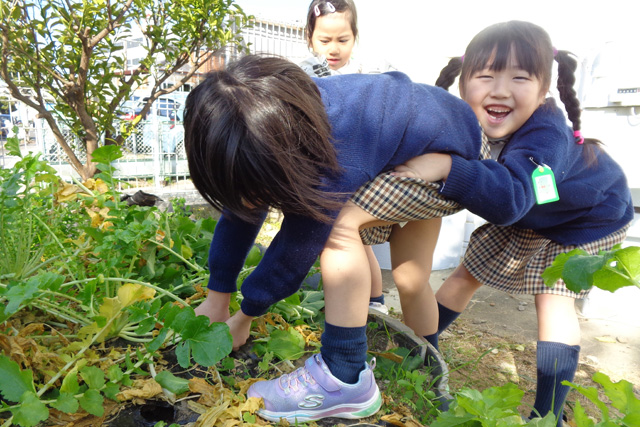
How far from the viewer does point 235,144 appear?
896 mm

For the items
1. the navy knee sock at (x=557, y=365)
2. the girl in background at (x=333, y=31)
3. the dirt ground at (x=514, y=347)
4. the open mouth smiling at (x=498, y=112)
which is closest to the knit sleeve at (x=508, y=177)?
the open mouth smiling at (x=498, y=112)

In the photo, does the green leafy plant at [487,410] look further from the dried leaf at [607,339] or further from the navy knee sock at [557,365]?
the dried leaf at [607,339]

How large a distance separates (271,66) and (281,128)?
0.17 metres

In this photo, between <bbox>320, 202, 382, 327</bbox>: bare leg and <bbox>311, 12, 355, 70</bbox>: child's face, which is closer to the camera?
<bbox>320, 202, 382, 327</bbox>: bare leg

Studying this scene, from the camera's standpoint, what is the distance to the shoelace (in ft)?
3.51

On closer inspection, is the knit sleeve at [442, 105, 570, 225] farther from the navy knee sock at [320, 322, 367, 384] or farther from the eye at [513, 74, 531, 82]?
the navy knee sock at [320, 322, 367, 384]

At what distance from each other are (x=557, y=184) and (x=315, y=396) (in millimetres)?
886

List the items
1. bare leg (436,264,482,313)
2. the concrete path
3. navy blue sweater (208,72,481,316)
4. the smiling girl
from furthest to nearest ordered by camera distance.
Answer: the concrete path < bare leg (436,264,482,313) < the smiling girl < navy blue sweater (208,72,481,316)

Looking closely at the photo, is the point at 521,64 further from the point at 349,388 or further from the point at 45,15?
the point at 45,15

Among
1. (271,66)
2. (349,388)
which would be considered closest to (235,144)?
(271,66)

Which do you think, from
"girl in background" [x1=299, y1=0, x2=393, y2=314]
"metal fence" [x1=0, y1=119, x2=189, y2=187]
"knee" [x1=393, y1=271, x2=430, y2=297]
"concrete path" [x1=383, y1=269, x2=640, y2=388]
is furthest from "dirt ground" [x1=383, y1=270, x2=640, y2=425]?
"metal fence" [x1=0, y1=119, x2=189, y2=187]

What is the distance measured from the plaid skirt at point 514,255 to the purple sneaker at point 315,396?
25.9 inches

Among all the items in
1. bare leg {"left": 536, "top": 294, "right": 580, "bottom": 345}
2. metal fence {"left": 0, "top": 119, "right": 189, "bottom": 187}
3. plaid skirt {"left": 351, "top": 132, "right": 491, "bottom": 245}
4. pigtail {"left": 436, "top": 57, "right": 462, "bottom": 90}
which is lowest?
metal fence {"left": 0, "top": 119, "right": 189, "bottom": 187}

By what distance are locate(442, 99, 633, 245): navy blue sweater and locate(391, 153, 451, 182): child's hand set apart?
25 mm
